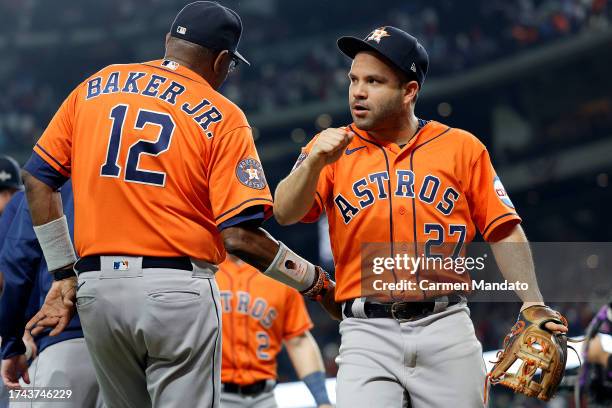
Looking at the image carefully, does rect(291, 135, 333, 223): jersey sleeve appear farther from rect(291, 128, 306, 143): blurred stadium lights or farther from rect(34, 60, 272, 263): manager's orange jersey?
rect(291, 128, 306, 143): blurred stadium lights

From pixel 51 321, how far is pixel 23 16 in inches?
1121

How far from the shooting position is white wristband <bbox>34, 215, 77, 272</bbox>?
3.48 m

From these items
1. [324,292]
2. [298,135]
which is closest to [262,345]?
A: [324,292]

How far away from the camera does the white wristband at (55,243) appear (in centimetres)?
348

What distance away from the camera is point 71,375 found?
12.9 feet

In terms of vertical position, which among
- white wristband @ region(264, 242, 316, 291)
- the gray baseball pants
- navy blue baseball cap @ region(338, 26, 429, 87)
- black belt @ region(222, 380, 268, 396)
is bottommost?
black belt @ region(222, 380, 268, 396)

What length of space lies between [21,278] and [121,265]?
3.66ft

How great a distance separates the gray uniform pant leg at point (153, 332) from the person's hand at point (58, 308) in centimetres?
18

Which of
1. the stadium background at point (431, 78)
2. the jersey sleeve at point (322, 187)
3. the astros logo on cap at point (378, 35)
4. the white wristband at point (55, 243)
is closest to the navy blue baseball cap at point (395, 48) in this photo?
the astros logo on cap at point (378, 35)

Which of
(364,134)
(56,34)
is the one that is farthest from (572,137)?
(364,134)

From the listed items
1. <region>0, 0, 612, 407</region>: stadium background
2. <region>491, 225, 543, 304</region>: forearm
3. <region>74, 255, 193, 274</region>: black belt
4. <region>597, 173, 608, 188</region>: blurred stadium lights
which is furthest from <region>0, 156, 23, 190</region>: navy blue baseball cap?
<region>597, 173, 608, 188</region>: blurred stadium lights

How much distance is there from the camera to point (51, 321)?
135 inches

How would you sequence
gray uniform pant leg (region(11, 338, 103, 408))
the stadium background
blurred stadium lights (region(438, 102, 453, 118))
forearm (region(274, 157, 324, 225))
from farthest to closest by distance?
1. blurred stadium lights (region(438, 102, 453, 118))
2. the stadium background
3. gray uniform pant leg (region(11, 338, 103, 408))
4. forearm (region(274, 157, 324, 225))

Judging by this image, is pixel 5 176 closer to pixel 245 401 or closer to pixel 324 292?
pixel 245 401
